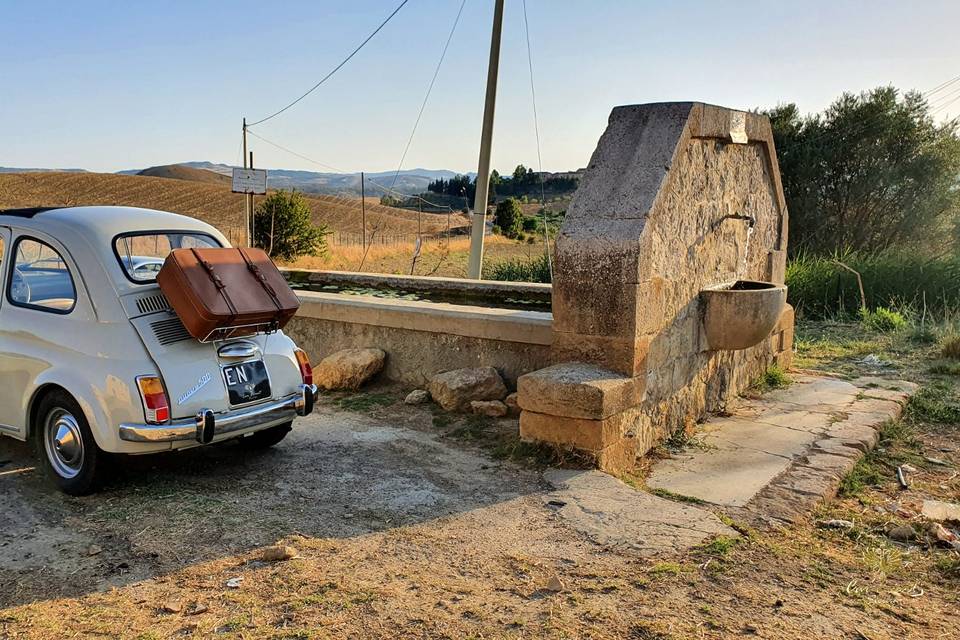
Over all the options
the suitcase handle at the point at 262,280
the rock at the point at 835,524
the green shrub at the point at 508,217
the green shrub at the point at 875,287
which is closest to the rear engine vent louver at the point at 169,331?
the suitcase handle at the point at 262,280

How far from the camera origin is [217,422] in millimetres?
4320

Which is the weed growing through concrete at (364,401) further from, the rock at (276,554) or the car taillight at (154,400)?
the rock at (276,554)

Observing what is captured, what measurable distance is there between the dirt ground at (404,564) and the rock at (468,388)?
92 centimetres

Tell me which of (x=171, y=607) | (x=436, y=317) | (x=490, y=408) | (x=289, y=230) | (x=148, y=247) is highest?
(x=289, y=230)

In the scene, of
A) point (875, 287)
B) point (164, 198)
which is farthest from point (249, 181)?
point (164, 198)

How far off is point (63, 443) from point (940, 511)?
5230 mm

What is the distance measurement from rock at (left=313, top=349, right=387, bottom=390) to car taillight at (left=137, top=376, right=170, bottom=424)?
2592 millimetres

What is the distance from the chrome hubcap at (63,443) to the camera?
4.39 meters

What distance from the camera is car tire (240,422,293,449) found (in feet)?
17.2

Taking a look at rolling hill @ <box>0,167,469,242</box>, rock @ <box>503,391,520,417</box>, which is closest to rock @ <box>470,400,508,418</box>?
rock @ <box>503,391,520,417</box>

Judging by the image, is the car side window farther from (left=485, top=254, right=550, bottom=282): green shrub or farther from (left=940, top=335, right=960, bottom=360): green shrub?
(left=485, top=254, right=550, bottom=282): green shrub

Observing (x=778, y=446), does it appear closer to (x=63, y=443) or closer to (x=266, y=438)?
(x=266, y=438)

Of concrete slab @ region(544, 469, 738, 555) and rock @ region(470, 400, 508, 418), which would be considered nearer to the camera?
concrete slab @ region(544, 469, 738, 555)

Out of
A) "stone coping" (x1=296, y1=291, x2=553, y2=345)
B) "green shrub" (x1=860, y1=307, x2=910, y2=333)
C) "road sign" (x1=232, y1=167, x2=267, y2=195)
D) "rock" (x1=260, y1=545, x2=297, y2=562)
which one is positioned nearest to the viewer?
"rock" (x1=260, y1=545, x2=297, y2=562)
